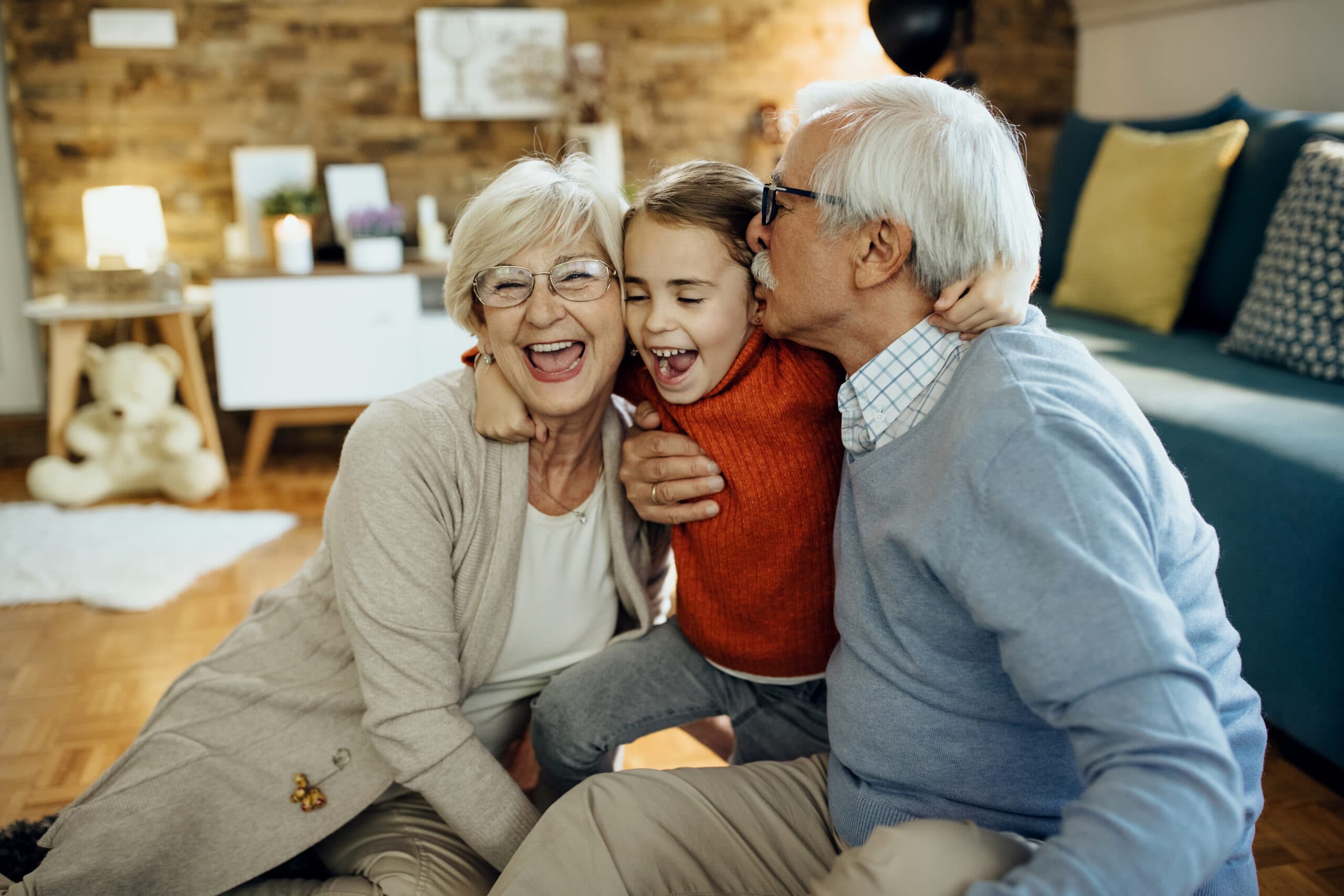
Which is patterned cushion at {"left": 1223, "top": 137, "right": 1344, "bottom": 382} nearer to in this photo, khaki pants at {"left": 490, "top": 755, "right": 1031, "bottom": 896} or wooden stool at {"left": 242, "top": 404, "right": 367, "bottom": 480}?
khaki pants at {"left": 490, "top": 755, "right": 1031, "bottom": 896}

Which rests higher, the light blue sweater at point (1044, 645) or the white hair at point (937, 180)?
the white hair at point (937, 180)

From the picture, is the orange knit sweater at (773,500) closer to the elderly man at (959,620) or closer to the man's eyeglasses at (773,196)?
the elderly man at (959,620)

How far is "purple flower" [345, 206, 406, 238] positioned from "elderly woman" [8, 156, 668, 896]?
2579mm

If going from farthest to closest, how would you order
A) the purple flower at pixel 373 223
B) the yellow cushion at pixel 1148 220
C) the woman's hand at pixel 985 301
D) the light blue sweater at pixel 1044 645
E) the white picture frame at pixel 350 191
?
1. the white picture frame at pixel 350 191
2. the purple flower at pixel 373 223
3. the yellow cushion at pixel 1148 220
4. the woman's hand at pixel 985 301
5. the light blue sweater at pixel 1044 645

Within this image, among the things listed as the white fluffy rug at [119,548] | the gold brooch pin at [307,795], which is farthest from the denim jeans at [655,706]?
the white fluffy rug at [119,548]

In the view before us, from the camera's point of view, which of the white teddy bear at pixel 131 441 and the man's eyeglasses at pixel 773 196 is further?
the white teddy bear at pixel 131 441

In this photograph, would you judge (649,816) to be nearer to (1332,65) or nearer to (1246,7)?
(1332,65)

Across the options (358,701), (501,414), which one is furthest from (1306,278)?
(358,701)

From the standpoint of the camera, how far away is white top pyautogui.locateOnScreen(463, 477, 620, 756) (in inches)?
63.6

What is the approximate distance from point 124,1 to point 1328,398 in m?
4.36

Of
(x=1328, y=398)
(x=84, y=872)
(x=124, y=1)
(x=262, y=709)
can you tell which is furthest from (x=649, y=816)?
(x=124, y=1)

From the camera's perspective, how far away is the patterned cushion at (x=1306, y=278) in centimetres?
223

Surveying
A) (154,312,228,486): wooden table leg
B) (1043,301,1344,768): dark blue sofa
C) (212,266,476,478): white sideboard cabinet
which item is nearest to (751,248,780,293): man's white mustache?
(1043,301,1344,768): dark blue sofa

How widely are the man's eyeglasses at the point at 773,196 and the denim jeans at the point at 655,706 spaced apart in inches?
28.7
